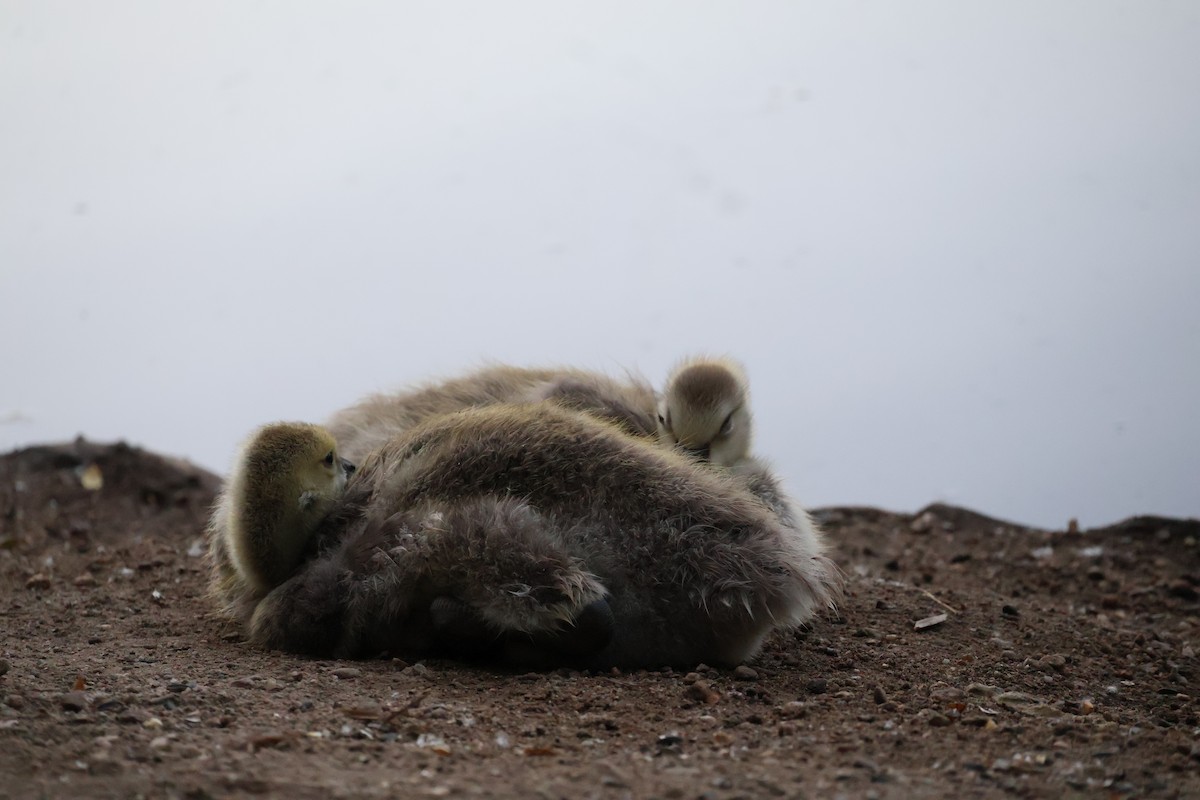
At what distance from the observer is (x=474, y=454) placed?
285 cm

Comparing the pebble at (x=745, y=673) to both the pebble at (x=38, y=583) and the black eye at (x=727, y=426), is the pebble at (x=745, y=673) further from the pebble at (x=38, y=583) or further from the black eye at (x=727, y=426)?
the pebble at (x=38, y=583)

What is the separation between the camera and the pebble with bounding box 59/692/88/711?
92.8 inches

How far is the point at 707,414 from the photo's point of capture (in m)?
3.72

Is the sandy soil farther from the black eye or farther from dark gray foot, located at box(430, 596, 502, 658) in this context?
the black eye

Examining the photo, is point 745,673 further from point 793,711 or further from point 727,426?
point 727,426

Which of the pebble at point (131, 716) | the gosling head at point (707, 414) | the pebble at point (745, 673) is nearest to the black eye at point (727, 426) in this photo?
the gosling head at point (707, 414)

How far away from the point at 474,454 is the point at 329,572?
0.44 meters

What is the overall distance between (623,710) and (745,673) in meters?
0.47

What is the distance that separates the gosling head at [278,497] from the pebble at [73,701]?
23.0 inches

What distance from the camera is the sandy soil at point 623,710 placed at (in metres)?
2.08

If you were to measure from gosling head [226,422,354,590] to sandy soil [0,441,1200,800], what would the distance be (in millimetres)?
254

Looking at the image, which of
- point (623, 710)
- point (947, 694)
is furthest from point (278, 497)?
point (947, 694)

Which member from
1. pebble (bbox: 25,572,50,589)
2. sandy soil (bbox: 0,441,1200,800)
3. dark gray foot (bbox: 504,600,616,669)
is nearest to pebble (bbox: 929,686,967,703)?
sandy soil (bbox: 0,441,1200,800)

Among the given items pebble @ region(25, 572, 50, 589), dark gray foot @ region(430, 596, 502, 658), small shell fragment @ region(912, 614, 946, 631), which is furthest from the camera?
pebble @ region(25, 572, 50, 589)
